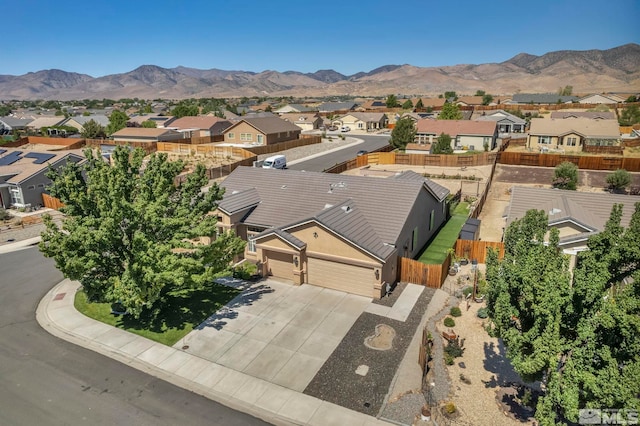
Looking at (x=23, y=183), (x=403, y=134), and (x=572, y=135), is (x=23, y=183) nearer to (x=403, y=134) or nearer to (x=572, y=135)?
(x=403, y=134)

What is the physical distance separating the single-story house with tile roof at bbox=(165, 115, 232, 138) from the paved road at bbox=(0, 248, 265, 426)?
213 ft

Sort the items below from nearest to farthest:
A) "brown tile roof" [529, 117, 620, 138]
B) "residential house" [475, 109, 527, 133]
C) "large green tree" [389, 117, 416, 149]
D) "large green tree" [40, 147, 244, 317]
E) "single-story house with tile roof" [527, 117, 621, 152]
→ "large green tree" [40, 147, 244, 317] → "single-story house with tile roof" [527, 117, 621, 152] → "brown tile roof" [529, 117, 620, 138] → "large green tree" [389, 117, 416, 149] → "residential house" [475, 109, 527, 133]

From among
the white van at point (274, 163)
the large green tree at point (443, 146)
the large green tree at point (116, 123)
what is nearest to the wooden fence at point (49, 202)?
the white van at point (274, 163)

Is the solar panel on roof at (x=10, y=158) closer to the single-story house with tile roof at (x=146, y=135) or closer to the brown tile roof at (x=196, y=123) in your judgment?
the single-story house with tile roof at (x=146, y=135)

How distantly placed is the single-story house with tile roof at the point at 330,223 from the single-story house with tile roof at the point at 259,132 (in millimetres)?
41113

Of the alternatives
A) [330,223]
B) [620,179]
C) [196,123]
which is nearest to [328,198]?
[330,223]

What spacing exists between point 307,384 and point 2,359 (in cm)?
1369

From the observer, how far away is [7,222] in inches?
1515

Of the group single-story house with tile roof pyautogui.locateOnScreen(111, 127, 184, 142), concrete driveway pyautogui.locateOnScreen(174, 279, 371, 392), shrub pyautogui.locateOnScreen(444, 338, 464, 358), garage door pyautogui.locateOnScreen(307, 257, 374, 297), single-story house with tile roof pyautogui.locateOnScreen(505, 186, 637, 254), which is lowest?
shrub pyautogui.locateOnScreen(444, 338, 464, 358)

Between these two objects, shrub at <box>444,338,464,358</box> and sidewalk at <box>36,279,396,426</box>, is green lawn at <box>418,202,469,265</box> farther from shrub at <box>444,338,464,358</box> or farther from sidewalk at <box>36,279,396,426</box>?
sidewalk at <box>36,279,396,426</box>

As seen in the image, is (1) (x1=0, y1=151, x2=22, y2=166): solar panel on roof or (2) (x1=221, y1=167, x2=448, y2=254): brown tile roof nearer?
(2) (x1=221, y1=167, x2=448, y2=254): brown tile roof

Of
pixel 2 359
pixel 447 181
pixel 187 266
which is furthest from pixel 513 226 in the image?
pixel 447 181

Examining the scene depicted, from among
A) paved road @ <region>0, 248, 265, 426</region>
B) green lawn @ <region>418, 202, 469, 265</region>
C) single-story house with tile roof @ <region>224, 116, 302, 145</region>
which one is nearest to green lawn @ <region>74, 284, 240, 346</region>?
paved road @ <region>0, 248, 265, 426</region>

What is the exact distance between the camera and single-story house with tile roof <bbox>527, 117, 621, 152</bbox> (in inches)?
2484
